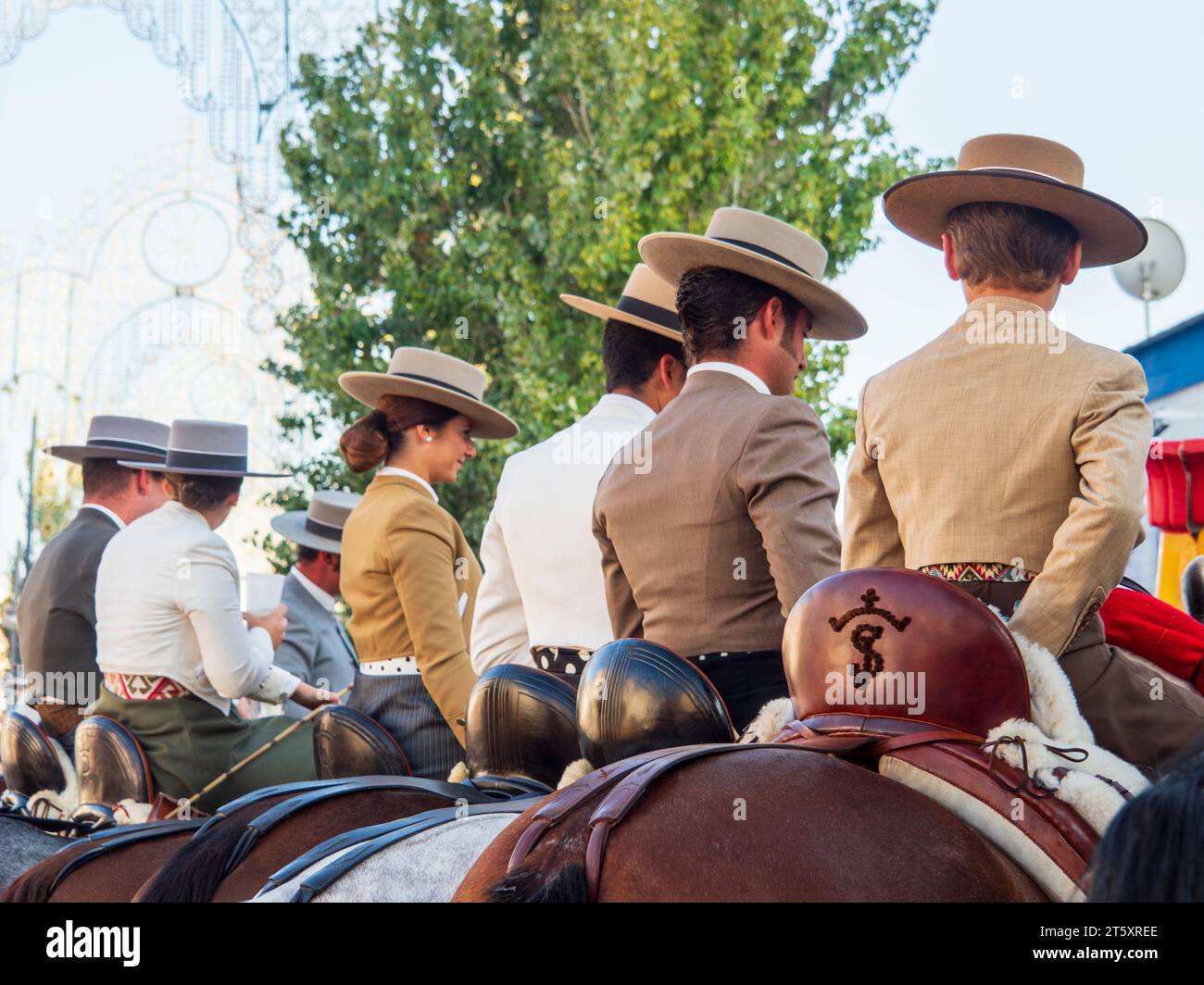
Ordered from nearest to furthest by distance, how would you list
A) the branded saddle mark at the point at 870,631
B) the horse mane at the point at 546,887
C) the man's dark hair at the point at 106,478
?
the horse mane at the point at 546,887, the branded saddle mark at the point at 870,631, the man's dark hair at the point at 106,478

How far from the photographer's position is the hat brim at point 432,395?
5.21 m

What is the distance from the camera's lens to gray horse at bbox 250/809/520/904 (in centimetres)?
280

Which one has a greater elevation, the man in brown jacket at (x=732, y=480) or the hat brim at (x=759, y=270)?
the hat brim at (x=759, y=270)

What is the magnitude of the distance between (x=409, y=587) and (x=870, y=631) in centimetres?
270

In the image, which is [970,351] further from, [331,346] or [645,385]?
[331,346]

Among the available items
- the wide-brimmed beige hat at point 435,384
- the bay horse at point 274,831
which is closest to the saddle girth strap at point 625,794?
the bay horse at point 274,831

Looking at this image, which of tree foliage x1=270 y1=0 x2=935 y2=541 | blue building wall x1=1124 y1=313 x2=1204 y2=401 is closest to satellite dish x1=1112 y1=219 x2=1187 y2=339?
blue building wall x1=1124 y1=313 x2=1204 y2=401

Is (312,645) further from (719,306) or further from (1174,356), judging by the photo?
(719,306)

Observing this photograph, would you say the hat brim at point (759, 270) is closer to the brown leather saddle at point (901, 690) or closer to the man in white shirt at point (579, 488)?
the man in white shirt at point (579, 488)

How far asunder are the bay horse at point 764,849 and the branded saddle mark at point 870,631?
246 mm

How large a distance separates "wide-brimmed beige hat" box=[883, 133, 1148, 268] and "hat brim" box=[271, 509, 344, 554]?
5.09m

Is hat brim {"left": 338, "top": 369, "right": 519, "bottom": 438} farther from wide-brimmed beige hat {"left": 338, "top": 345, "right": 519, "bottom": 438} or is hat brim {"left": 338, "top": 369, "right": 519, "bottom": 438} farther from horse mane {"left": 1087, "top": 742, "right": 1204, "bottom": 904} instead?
horse mane {"left": 1087, "top": 742, "right": 1204, "bottom": 904}
